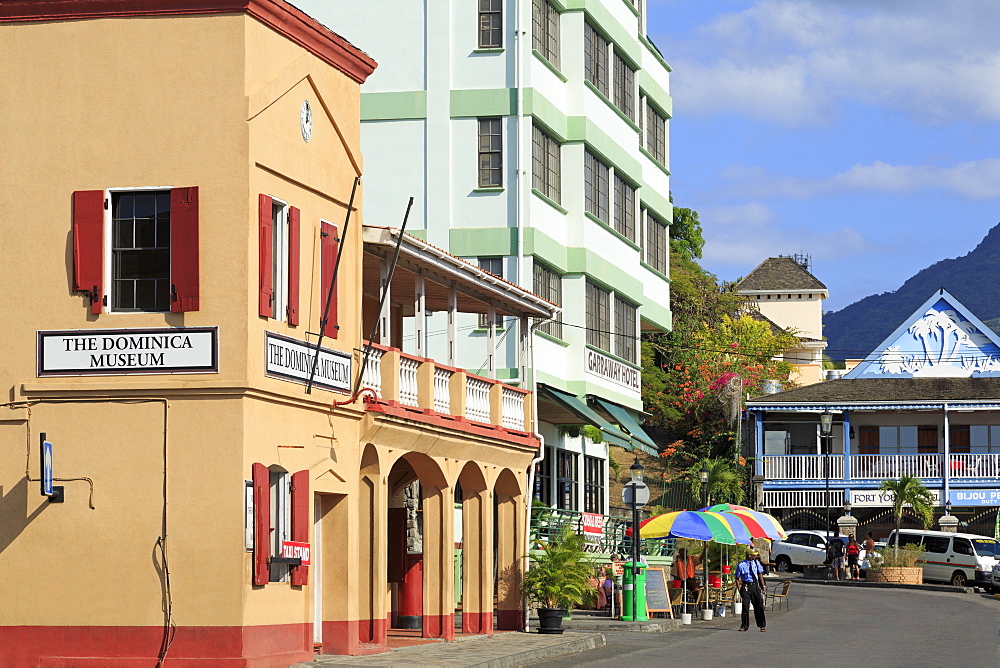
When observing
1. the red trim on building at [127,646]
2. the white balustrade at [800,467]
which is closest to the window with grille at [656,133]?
the white balustrade at [800,467]

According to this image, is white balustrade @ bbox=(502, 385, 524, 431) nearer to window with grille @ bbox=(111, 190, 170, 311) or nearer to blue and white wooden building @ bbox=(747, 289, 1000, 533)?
window with grille @ bbox=(111, 190, 170, 311)

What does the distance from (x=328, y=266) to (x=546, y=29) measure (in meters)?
15.6

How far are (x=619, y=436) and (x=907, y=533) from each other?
18959mm

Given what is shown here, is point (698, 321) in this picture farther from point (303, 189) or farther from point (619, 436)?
point (303, 189)

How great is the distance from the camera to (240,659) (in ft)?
61.0

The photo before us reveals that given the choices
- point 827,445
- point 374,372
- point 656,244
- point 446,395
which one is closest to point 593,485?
point 656,244

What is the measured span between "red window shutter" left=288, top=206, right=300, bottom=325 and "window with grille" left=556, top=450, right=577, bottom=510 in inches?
690

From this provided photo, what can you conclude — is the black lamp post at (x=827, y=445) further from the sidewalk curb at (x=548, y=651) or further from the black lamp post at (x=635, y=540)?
the sidewalk curb at (x=548, y=651)

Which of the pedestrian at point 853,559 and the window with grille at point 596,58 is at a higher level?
the window with grille at point 596,58

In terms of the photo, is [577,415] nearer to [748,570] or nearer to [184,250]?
[748,570]

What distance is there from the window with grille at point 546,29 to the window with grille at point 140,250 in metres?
16.4

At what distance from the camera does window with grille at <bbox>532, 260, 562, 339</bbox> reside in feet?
114

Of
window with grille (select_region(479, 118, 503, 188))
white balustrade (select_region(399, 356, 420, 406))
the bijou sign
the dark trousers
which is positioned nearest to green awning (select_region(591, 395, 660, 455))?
the bijou sign

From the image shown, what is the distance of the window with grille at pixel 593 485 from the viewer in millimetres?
39812
